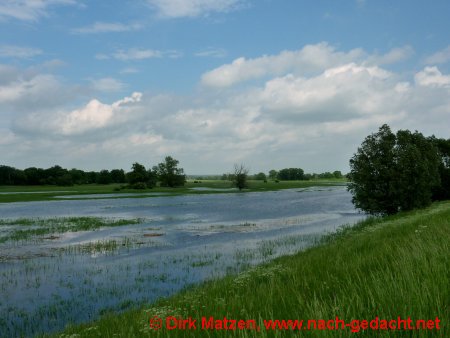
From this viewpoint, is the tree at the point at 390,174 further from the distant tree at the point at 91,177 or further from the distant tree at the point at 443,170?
the distant tree at the point at 91,177

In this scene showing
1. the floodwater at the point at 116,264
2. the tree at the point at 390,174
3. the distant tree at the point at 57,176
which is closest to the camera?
the floodwater at the point at 116,264

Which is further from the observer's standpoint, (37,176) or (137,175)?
(37,176)

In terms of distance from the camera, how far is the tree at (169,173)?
15038cm

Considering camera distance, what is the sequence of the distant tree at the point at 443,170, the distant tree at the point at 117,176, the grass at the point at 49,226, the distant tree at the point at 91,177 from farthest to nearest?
the distant tree at the point at 117,176 → the distant tree at the point at 91,177 → the distant tree at the point at 443,170 → the grass at the point at 49,226

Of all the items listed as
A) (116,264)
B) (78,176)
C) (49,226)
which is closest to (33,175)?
(78,176)

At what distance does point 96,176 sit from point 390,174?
183542 mm

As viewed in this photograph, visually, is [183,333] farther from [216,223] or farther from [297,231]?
[216,223]

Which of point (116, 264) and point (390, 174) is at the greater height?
point (390, 174)

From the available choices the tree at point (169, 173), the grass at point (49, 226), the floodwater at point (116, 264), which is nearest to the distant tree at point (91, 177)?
the tree at point (169, 173)

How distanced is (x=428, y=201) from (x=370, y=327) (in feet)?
136

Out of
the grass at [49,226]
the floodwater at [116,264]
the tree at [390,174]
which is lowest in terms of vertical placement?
the floodwater at [116,264]

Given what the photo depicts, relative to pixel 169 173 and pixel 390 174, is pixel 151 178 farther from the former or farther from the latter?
pixel 390 174

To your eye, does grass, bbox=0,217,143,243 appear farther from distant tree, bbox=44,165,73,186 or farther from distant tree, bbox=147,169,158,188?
distant tree, bbox=44,165,73,186

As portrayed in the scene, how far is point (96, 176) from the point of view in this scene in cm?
19700
